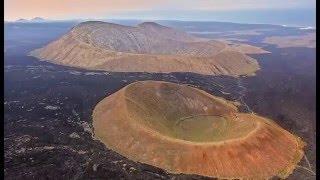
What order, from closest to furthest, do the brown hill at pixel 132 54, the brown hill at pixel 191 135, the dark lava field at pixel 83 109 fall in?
1. the dark lava field at pixel 83 109
2. the brown hill at pixel 191 135
3. the brown hill at pixel 132 54

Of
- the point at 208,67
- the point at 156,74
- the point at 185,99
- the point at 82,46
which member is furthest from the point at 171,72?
the point at 185,99

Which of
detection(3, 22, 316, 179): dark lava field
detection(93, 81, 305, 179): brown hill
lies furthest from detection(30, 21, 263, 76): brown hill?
detection(93, 81, 305, 179): brown hill

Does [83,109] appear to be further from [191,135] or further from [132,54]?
[132,54]

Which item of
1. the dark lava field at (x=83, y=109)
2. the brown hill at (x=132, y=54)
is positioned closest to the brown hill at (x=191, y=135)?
the dark lava field at (x=83, y=109)

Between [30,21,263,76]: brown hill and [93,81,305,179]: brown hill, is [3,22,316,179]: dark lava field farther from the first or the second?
[30,21,263,76]: brown hill

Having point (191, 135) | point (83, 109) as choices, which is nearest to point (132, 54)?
point (83, 109)

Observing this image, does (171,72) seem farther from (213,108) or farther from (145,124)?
(145,124)

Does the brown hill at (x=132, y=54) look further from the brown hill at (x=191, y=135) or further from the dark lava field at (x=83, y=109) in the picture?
the brown hill at (x=191, y=135)
